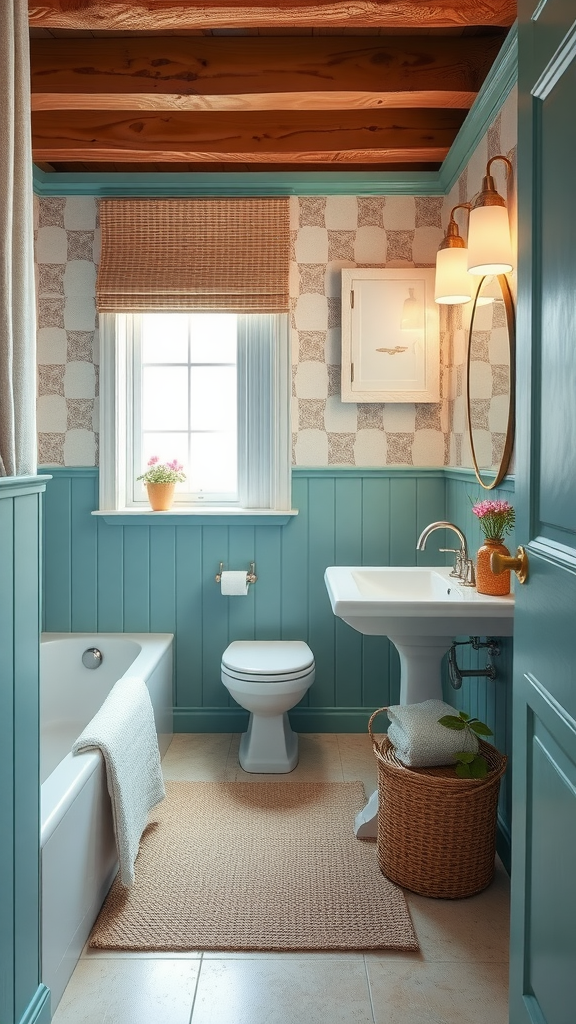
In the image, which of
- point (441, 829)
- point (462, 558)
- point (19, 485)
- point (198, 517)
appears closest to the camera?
point (19, 485)

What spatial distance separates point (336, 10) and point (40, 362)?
73.5 inches

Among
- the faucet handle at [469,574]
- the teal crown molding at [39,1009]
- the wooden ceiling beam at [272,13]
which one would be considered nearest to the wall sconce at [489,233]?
the wooden ceiling beam at [272,13]

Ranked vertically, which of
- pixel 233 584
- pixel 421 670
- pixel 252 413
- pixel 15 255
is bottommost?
pixel 421 670

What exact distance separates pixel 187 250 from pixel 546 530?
8.07 ft

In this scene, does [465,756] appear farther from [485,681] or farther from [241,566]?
[241,566]

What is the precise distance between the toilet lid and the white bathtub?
31 cm

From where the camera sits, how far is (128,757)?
7.15ft

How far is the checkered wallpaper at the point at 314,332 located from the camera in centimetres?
323

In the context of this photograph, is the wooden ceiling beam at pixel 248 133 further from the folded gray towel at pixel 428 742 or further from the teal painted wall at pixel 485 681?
the folded gray towel at pixel 428 742

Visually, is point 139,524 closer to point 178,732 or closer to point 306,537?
point 306,537

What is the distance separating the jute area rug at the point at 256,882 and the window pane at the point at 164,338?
6.10 feet

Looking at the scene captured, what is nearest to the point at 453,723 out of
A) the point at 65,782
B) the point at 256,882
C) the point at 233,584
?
the point at 256,882

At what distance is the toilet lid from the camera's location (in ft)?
9.07

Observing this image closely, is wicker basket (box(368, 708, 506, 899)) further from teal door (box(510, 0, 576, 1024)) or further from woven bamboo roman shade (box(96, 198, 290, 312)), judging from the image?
woven bamboo roman shade (box(96, 198, 290, 312))
